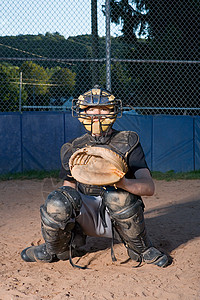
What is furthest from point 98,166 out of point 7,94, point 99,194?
point 7,94

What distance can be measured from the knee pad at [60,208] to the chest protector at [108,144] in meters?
0.30

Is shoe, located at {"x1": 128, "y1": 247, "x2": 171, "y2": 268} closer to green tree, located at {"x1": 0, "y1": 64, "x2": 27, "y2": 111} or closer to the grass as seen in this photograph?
the grass

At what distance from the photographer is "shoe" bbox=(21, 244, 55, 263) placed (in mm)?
2906

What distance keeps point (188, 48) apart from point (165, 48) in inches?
20.3

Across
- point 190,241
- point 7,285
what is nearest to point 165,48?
point 190,241

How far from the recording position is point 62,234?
2689mm

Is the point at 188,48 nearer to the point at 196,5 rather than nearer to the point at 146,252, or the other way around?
the point at 196,5

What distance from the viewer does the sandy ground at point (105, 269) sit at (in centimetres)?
233

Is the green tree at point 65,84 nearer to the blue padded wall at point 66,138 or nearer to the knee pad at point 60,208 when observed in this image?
the blue padded wall at point 66,138

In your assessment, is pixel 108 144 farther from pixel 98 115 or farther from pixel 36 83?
pixel 36 83

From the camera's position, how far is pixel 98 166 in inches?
95.4

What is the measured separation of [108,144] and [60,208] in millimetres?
624

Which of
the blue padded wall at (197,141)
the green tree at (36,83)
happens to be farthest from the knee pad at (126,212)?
the green tree at (36,83)

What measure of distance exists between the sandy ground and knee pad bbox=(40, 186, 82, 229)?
385 millimetres
